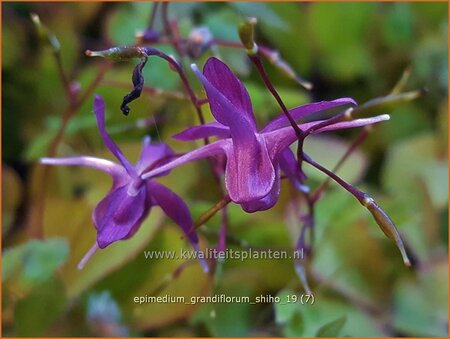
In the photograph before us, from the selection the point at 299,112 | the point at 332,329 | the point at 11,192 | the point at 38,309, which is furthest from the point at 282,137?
the point at 11,192

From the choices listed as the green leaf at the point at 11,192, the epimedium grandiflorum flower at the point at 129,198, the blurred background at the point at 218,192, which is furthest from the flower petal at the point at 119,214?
the green leaf at the point at 11,192

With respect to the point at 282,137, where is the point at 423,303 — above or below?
below

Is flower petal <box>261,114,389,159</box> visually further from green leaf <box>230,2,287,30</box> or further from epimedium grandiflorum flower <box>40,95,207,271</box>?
green leaf <box>230,2,287,30</box>

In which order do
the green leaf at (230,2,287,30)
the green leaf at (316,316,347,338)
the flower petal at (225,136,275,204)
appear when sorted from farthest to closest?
the green leaf at (230,2,287,30), the green leaf at (316,316,347,338), the flower petal at (225,136,275,204)

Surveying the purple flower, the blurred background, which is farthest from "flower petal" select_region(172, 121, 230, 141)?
the blurred background

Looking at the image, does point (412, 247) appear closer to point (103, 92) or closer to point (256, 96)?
point (256, 96)

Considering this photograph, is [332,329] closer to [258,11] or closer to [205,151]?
[205,151]
